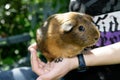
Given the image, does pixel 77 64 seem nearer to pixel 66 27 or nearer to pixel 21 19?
pixel 66 27

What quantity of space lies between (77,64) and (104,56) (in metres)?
0.12

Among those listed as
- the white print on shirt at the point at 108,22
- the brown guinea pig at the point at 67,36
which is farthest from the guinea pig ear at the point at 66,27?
the white print on shirt at the point at 108,22

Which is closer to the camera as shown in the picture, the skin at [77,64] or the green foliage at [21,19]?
the skin at [77,64]

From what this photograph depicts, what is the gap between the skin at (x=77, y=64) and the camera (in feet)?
6.59

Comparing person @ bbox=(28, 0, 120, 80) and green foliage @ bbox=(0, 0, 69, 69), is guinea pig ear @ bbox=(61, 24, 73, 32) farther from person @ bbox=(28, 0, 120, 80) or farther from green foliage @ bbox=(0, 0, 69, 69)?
green foliage @ bbox=(0, 0, 69, 69)

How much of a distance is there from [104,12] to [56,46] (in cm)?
35

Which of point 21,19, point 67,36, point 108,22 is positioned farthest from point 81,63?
point 21,19

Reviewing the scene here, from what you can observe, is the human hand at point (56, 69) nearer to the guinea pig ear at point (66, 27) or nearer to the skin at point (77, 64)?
the skin at point (77, 64)

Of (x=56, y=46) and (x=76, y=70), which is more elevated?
(x=56, y=46)

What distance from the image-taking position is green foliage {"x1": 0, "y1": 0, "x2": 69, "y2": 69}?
413 centimetres

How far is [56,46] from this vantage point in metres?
2.02

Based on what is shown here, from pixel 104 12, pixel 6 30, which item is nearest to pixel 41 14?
pixel 6 30

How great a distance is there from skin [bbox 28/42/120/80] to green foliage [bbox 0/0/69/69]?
171 centimetres

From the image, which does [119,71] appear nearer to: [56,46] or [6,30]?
[56,46]
